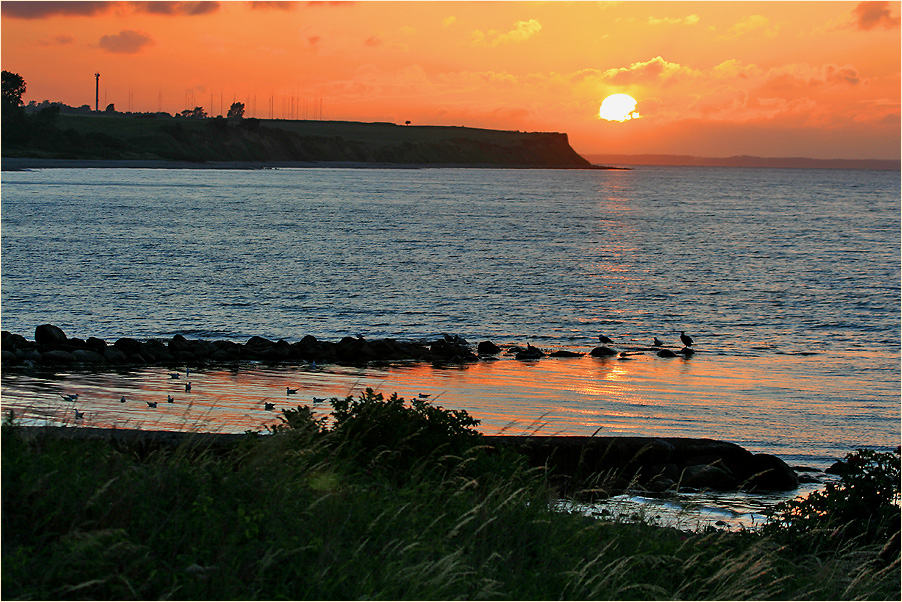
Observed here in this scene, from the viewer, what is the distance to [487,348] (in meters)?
26.2

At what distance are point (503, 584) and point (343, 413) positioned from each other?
400cm

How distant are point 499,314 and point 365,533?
28.2 m

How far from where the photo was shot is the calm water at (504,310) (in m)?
18.4

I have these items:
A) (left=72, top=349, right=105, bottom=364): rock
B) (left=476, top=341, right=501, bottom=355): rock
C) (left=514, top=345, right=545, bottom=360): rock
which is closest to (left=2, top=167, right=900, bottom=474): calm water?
(left=514, top=345, right=545, bottom=360): rock

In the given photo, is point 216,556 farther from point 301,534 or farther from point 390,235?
point 390,235

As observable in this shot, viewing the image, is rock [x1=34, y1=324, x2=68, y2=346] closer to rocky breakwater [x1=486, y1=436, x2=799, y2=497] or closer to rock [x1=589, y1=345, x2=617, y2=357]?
rock [x1=589, y1=345, x2=617, y2=357]

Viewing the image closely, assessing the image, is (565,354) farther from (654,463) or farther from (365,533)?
(365,533)

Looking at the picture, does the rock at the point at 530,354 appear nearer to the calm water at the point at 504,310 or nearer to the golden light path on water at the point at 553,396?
the golden light path on water at the point at 553,396

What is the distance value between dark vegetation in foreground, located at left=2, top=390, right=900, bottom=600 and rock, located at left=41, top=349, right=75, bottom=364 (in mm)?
13510

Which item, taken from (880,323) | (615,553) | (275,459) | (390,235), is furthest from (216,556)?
(390,235)

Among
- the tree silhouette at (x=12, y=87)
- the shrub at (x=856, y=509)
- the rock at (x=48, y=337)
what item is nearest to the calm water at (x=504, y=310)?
the rock at (x=48, y=337)

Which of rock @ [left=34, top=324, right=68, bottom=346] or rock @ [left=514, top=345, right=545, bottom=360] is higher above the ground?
rock @ [left=34, top=324, right=68, bottom=346]

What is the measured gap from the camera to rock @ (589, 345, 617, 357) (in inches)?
1032

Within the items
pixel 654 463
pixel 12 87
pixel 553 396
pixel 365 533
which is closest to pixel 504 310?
pixel 553 396
